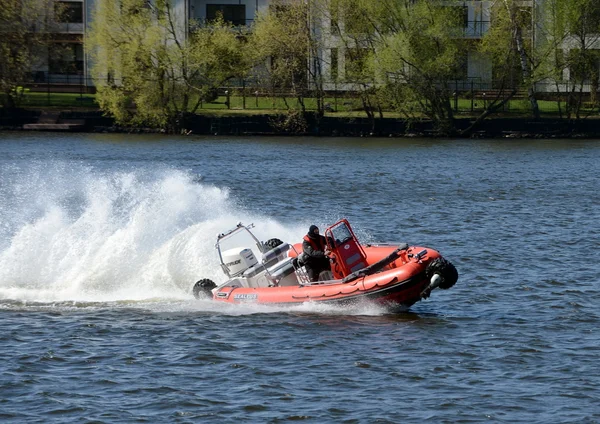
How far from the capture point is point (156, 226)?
91.6 ft

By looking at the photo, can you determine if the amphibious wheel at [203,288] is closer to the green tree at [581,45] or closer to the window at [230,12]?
the green tree at [581,45]

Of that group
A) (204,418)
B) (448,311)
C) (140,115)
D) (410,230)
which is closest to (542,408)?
(204,418)

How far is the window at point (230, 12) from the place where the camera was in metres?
84.3

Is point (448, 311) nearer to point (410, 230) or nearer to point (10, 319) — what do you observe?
point (10, 319)

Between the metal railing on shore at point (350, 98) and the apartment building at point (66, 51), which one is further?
the apartment building at point (66, 51)

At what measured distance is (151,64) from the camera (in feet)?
234

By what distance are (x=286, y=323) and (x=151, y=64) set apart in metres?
51.7

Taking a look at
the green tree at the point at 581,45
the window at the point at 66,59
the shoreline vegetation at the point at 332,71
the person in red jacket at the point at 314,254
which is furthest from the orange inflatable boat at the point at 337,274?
the window at the point at 66,59

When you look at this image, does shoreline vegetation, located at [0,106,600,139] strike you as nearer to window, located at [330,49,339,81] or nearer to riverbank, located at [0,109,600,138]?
riverbank, located at [0,109,600,138]

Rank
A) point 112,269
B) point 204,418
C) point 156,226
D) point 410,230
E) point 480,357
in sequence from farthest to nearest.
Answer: point 410,230 < point 156,226 < point 112,269 < point 480,357 < point 204,418

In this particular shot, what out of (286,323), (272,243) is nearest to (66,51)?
(272,243)

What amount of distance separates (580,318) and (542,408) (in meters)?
5.93

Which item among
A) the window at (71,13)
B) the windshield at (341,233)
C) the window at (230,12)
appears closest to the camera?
the windshield at (341,233)

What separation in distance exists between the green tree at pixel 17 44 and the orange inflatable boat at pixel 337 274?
53.3 meters
